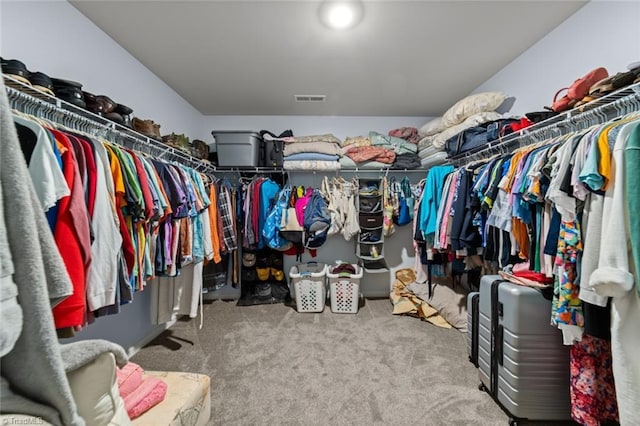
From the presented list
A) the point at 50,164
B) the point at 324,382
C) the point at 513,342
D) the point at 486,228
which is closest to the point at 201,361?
the point at 324,382

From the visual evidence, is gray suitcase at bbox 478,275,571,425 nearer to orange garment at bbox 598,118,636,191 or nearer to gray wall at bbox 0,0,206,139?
orange garment at bbox 598,118,636,191

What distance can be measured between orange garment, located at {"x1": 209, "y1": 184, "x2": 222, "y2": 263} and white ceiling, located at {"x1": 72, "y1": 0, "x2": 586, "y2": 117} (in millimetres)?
1097

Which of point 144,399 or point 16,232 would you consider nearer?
point 16,232

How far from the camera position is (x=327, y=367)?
1.82 metres

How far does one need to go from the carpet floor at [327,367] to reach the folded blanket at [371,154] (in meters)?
1.73

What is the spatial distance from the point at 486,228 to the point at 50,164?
7.40ft

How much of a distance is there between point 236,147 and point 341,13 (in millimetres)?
1731

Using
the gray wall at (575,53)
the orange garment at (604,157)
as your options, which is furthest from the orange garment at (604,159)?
the gray wall at (575,53)

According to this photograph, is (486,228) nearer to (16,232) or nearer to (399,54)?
(399,54)

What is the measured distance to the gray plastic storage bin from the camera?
9.21 feet

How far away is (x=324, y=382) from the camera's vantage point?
1662 mm

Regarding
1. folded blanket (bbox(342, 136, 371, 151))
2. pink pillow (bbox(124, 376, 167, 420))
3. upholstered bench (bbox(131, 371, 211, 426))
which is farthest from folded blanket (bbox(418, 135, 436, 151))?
pink pillow (bbox(124, 376, 167, 420))

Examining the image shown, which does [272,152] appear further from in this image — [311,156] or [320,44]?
[320,44]

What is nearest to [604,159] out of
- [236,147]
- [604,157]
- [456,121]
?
[604,157]
